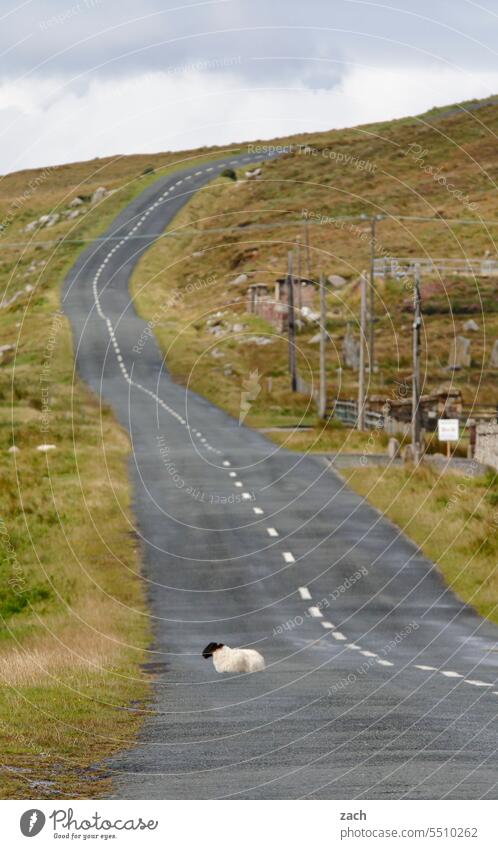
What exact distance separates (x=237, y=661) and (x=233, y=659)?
0.25 ft

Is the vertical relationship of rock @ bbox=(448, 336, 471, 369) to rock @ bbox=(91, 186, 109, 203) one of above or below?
below

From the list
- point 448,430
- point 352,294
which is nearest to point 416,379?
point 448,430

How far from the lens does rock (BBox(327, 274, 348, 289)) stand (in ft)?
452

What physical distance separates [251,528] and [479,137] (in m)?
146

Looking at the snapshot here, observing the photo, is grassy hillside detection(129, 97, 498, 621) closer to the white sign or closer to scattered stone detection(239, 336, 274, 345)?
scattered stone detection(239, 336, 274, 345)

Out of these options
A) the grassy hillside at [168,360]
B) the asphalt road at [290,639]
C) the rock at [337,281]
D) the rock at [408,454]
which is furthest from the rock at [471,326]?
the rock at [408,454]

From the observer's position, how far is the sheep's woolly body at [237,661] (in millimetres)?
30766

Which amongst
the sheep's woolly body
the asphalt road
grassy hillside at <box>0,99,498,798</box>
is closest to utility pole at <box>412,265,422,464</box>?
the asphalt road

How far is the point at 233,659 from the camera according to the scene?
101 ft

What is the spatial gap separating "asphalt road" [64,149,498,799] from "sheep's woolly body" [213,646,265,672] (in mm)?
430

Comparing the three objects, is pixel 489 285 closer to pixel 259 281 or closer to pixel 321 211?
pixel 259 281

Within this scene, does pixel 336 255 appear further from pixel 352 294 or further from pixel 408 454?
pixel 408 454

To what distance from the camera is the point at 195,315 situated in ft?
456

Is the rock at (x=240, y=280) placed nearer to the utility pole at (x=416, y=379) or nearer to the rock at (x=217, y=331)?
the rock at (x=217, y=331)
